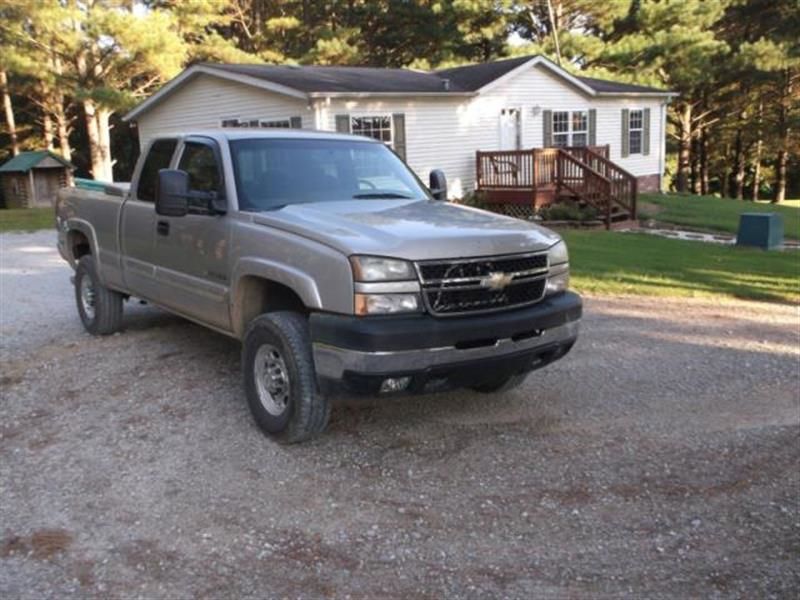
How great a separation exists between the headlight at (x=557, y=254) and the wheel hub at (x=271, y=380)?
5.79 feet

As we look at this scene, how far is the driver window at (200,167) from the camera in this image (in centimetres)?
554

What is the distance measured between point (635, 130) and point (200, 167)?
75.7 ft

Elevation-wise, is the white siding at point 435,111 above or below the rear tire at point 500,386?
above

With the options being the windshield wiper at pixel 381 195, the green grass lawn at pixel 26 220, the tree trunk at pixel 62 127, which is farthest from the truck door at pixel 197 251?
the tree trunk at pixel 62 127

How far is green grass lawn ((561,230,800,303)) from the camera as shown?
32.6ft

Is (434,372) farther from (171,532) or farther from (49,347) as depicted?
(49,347)

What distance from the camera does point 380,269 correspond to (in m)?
4.23

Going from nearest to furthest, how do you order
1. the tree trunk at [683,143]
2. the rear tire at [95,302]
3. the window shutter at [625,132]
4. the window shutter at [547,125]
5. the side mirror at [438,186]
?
the side mirror at [438,186] < the rear tire at [95,302] < the window shutter at [547,125] < the window shutter at [625,132] < the tree trunk at [683,143]

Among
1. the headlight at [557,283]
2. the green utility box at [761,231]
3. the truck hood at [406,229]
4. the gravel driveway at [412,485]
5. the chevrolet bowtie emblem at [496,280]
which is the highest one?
the truck hood at [406,229]

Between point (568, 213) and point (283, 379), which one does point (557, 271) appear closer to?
point (283, 379)

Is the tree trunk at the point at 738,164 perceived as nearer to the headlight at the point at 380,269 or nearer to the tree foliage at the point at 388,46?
the tree foliage at the point at 388,46

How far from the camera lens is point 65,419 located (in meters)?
5.40

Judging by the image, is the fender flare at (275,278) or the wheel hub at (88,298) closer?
the fender flare at (275,278)

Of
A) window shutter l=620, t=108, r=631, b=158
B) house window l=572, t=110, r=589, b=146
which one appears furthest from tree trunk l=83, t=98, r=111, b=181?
window shutter l=620, t=108, r=631, b=158
